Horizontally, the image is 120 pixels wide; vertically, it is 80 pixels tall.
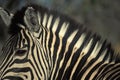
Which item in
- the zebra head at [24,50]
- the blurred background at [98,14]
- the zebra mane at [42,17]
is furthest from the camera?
the blurred background at [98,14]

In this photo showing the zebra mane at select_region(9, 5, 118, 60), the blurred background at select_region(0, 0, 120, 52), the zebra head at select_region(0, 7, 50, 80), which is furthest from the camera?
the blurred background at select_region(0, 0, 120, 52)

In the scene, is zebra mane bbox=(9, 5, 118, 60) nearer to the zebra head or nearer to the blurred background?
the zebra head

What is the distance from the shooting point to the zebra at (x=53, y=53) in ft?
19.7

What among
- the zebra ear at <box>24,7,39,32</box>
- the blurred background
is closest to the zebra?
the zebra ear at <box>24,7,39,32</box>

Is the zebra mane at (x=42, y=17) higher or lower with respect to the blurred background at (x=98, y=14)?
lower

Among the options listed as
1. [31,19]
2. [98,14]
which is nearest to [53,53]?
[31,19]

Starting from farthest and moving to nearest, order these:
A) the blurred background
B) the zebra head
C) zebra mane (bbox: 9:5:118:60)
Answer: the blurred background
zebra mane (bbox: 9:5:118:60)
the zebra head

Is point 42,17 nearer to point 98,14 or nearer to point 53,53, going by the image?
point 53,53

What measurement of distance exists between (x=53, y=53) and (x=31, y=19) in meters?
0.51

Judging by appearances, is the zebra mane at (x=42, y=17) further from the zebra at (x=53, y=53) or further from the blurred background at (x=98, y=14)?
the blurred background at (x=98, y=14)

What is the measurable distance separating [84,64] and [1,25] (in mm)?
6557

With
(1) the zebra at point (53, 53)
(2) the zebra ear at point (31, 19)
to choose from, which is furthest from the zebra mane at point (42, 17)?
(2) the zebra ear at point (31, 19)

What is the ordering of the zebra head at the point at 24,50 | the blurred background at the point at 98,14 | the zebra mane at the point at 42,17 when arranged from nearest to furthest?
1. the zebra head at the point at 24,50
2. the zebra mane at the point at 42,17
3. the blurred background at the point at 98,14

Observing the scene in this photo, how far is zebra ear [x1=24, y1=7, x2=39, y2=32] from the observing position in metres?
6.01
